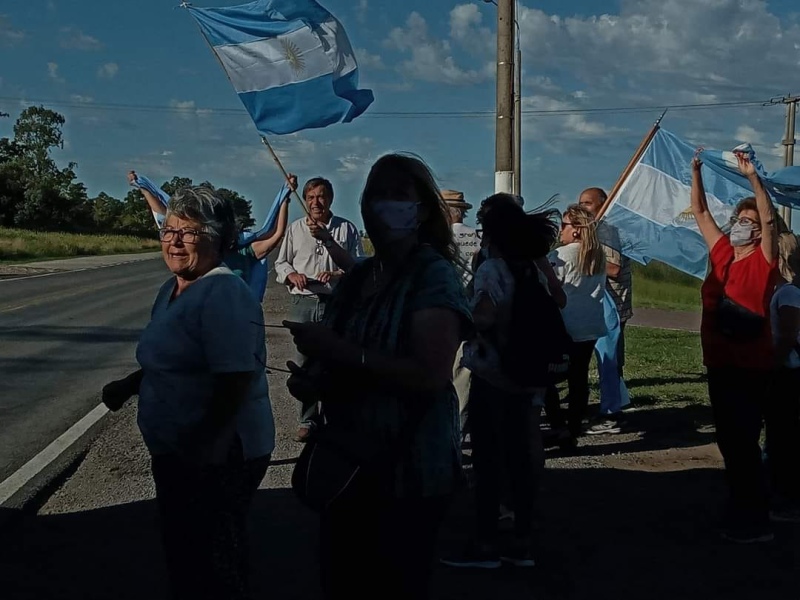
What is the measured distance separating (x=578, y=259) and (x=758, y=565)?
9.32 feet

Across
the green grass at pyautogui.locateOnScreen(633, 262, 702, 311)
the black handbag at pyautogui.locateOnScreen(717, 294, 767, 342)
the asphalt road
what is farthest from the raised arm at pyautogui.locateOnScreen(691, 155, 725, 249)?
the green grass at pyautogui.locateOnScreen(633, 262, 702, 311)

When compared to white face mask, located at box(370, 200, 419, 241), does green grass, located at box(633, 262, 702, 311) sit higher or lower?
lower

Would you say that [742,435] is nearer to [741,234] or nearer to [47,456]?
[741,234]

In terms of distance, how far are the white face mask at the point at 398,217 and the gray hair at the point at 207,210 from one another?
687mm

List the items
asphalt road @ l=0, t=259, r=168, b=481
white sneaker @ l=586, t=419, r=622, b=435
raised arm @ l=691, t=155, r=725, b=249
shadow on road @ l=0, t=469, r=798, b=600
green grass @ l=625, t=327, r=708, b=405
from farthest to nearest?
1. green grass @ l=625, t=327, r=708, b=405
2. asphalt road @ l=0, t=259, r=168, b=481
3. white sneaker @ l=586, t=419, r=622, b=435
4. raised arm @ l=691, t=155, r=725, b=249
5. shadow on road @ l=0, t=469, r=798, b=600

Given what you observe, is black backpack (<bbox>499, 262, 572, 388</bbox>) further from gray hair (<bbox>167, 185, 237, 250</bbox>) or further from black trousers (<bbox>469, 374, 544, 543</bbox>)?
gray hair (<bbox>167, 185, 237, 250</bbox>)

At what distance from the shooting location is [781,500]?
6395 mm

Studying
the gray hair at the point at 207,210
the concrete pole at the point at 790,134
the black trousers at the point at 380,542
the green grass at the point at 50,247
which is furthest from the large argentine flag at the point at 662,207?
the green grass at the point at 50,247

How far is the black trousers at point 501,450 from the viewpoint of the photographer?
502 cm

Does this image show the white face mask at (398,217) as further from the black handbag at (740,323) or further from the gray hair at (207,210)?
the black handbag at (740,323)

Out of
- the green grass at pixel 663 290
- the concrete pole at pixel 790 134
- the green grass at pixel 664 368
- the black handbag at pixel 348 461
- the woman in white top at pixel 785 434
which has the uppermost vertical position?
the concrete pole at pixel 790 134

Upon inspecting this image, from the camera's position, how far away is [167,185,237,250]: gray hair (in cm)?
336

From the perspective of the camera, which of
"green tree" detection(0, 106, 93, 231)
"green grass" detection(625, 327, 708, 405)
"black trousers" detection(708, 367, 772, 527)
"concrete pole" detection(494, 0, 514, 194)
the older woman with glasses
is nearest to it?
the older woman with glasses

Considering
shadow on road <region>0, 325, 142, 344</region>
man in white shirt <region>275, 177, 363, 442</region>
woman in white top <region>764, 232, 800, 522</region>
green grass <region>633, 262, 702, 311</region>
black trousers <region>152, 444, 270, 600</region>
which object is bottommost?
green grass <region>633, 262, 702, 311</region>
